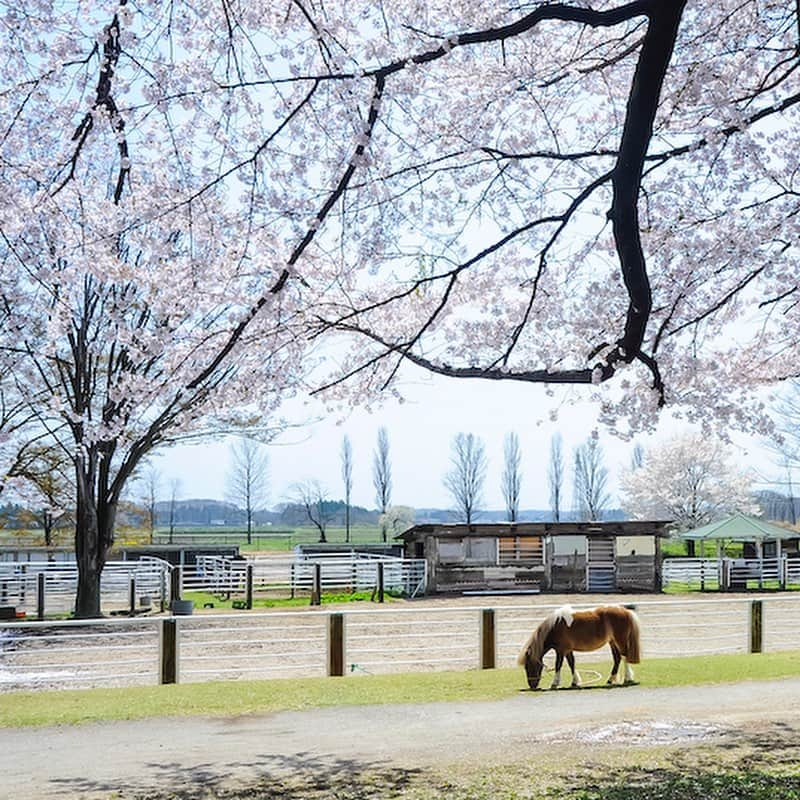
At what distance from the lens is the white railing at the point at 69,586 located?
25078mm

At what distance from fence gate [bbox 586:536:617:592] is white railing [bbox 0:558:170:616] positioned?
13179 mm

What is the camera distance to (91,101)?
16.7 feet

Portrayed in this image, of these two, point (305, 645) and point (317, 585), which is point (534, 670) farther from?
point (317, 585)

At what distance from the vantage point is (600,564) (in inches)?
1254

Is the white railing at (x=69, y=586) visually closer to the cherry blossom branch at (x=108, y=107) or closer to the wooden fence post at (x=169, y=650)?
the wooden fence post at (x=169, y=650)

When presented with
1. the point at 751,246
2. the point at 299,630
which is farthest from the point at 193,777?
the point at 299,630

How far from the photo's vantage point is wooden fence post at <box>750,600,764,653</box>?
1405 centimetres

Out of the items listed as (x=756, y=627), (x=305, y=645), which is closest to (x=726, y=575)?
(x=305, y=645)

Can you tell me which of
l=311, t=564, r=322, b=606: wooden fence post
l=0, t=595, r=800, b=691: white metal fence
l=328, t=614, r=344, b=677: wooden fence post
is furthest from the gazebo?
l=328, t=614, r=344, b=677: wooden fence post

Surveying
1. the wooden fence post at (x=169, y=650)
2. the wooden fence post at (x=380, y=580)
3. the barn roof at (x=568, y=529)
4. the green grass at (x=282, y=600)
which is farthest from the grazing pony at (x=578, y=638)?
the barn roof at (x=568, y=529)

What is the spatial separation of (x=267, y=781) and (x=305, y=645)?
471 inches

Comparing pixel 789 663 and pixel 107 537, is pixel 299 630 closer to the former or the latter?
pixel 107 537

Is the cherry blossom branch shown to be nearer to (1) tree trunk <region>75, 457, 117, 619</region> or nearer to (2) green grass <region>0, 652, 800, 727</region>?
(2) green grass <region>0, 652, 800, 727</region>

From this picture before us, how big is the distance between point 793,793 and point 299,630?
15183 mm
